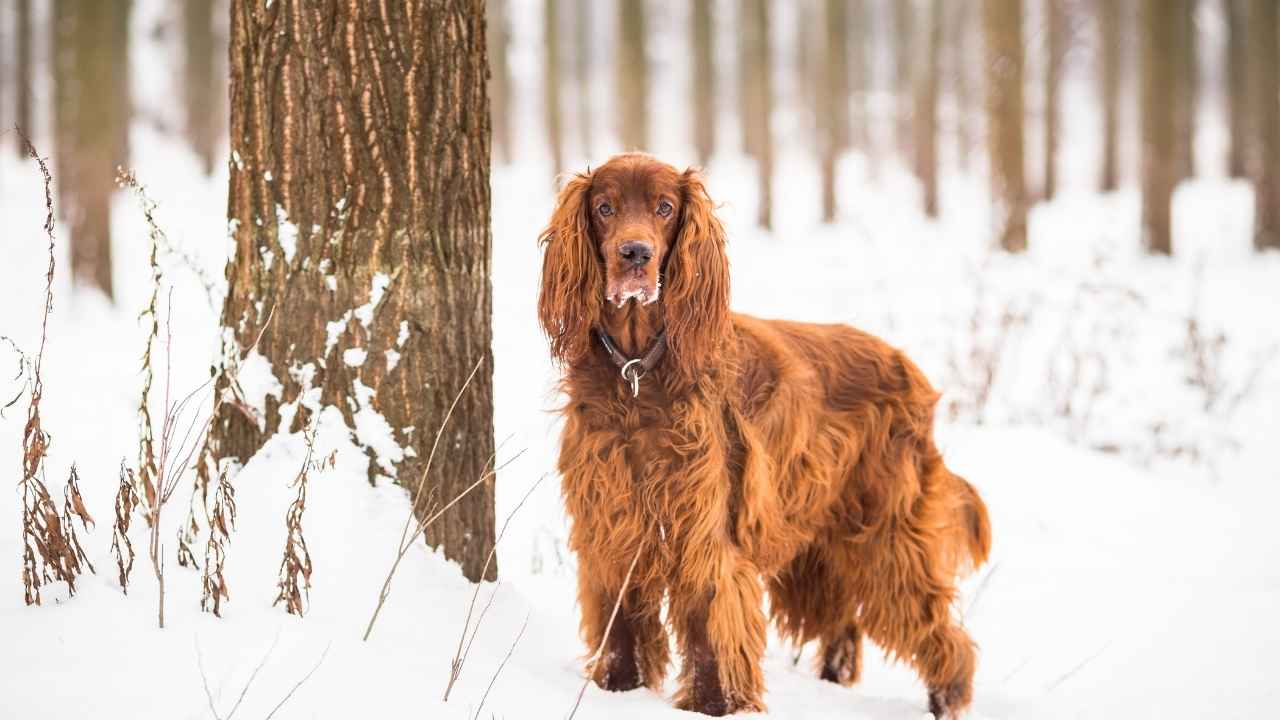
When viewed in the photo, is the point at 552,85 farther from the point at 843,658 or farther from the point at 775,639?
the point at 843,658

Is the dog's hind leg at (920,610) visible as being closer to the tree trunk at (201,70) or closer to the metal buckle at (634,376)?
the metal buckle at (634,376)

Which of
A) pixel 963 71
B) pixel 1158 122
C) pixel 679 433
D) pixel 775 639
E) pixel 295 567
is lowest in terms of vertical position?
pixel 775 639

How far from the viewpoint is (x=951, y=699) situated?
3.61 metres

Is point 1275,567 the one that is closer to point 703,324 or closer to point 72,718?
point 703,324

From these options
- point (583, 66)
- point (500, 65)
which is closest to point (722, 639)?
point (500, 65)

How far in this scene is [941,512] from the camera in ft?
12.1

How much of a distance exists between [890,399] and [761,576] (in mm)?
808

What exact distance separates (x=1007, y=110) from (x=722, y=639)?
418 inches

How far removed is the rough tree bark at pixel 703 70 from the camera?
17.7 metres

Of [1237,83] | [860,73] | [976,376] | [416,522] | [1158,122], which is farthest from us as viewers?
[860,73]

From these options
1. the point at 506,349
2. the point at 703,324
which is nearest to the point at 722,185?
the point at 506,349

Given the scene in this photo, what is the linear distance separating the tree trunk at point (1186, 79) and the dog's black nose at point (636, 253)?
15.5 m

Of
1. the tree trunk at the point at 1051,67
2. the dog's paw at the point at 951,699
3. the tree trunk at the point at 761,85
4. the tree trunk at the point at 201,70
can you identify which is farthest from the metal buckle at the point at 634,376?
the tree trunk at the point at 1051,67

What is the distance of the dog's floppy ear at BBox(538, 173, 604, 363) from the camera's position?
10.3ft
